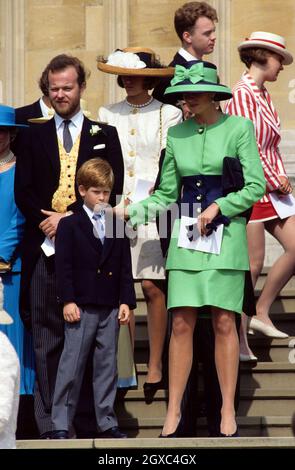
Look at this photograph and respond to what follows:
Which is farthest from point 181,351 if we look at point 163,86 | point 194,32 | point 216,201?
point 194,32

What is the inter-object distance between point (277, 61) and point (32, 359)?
8.49 ft

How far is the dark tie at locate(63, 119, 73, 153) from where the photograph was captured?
13047 mm

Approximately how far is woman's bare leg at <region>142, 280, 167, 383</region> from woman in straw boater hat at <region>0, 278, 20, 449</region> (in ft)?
10.1

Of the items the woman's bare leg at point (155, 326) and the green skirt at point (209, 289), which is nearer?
the green skirt at point (209, 289)

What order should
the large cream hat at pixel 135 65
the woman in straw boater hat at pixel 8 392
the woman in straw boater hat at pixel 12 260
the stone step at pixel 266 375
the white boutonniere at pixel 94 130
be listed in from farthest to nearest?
1. the large cream hat at pixel 135 65
2. the stone step at pixel 266 375
3. the woman in straw boater hat at pixel 12 260
4. the white boutonniere at pixel 94 130
5. the woman in straw boater hat at pixel 8 392

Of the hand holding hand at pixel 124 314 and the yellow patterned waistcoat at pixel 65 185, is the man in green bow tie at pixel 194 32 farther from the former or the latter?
the hand holding hand at pixel 124 314

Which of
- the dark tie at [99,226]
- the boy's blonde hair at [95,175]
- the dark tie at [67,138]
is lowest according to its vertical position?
the dark tie at [99,226]

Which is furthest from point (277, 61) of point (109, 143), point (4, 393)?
point (4, 393)

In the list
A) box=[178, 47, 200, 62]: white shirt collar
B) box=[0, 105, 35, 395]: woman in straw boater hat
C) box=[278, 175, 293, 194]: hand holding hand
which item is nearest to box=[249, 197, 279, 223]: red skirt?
box=[278, 175, 293, 194]: hand holding hand

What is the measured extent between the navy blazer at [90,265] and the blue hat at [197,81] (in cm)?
Result: 88

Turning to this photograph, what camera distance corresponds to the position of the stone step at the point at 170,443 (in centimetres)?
1127

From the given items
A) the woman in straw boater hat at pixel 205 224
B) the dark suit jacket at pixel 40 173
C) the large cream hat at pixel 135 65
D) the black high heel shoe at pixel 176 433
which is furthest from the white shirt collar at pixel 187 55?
the black high heel shoe at pixel 176 433

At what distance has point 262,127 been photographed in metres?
13.6

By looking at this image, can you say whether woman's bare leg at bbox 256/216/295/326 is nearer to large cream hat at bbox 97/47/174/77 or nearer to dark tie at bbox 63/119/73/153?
large cream hat at bbox 97/47/174/77
